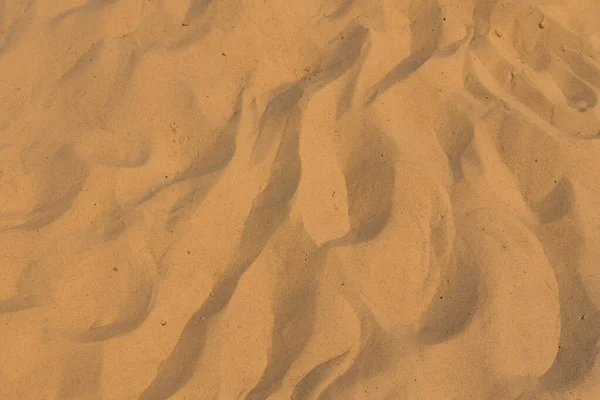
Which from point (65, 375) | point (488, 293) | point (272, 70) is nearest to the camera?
point (65, 375)

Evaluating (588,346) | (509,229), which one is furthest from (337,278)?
(588,346)

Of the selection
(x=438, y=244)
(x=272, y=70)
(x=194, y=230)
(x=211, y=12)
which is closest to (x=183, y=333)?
(x=194, y=230)

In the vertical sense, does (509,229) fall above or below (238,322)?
below

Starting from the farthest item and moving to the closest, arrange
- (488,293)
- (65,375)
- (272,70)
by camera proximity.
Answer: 1. (272,70)
2. (488,293)
3. (65,375)

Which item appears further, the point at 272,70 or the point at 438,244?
the point at 272,70

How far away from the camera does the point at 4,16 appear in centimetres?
307

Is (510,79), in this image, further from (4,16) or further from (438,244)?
(4,16)

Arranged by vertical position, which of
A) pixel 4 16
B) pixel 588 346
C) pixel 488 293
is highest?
pixel 4 16

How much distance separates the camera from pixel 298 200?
8.33 ft

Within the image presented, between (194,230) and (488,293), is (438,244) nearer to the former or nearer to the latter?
(488,293)

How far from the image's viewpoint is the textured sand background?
7.43 ft

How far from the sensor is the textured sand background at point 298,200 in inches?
89.2

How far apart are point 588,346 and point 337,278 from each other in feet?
2.73

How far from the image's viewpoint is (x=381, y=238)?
248cm
